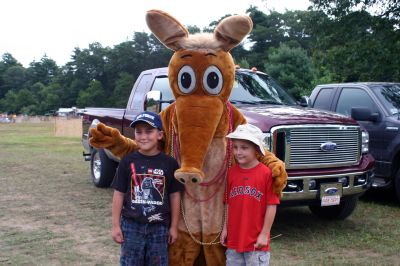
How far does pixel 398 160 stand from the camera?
7.27 metres

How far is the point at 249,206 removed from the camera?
2.99 metres

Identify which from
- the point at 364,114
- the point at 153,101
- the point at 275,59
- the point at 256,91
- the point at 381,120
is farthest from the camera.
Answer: the point at 275,59

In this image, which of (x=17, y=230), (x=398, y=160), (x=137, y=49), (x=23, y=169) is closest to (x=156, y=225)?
(x=17, y=230)

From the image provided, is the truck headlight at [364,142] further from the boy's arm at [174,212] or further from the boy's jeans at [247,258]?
the boy's arm at [174,212]

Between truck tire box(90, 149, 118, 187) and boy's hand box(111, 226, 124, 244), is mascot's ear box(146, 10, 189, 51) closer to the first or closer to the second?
boy's hand box(111, 226, 124, 244)

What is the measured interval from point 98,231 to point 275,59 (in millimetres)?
31246

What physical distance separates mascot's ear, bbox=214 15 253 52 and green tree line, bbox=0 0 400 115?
1.60 m

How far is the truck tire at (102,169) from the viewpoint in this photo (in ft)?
28.8

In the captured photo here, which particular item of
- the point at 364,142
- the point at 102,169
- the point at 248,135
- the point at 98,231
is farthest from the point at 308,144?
the point at 102,169

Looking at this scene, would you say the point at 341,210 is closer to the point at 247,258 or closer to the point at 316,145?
the point at 316,145

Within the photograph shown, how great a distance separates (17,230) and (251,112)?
123 inches

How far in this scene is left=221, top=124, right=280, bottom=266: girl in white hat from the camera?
2.97m

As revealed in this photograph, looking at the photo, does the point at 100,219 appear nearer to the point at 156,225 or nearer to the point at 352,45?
the point at 156,225

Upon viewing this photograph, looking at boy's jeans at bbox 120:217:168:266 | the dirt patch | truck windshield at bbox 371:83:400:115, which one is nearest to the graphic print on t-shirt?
boy's jeans at bbox 120:217:168:266
